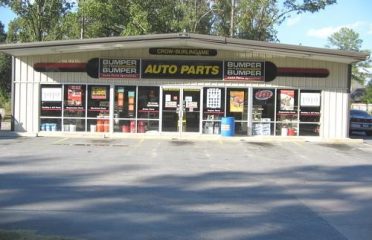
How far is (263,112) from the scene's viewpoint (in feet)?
84.5

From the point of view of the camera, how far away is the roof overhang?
23.5m

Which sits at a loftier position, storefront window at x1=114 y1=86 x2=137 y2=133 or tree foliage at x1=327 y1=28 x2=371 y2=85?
tree foliage at x1=327 y1=28 x2=371 y2=85

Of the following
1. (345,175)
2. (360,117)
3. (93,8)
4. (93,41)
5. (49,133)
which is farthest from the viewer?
(93,8)

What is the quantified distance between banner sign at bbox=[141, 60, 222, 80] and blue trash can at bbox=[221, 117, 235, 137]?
199cm

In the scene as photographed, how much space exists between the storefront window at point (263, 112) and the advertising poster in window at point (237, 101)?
22.6 inches

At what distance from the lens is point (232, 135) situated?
82.7 feet

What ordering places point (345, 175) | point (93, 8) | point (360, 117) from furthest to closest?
point (93, 8), point (360, 117), point (345, 175)

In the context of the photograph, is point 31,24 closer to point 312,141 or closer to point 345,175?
point 312,141

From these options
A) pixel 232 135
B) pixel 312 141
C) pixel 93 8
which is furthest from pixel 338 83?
pixel 93 8

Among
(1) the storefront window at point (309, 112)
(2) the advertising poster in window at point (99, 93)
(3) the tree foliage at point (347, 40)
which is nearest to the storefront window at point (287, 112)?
(1) the storefront window at point (309, 112)

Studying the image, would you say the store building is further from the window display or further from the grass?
the grass

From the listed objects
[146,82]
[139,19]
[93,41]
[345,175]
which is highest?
[139,19]

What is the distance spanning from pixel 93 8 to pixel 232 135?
18207 millimetres

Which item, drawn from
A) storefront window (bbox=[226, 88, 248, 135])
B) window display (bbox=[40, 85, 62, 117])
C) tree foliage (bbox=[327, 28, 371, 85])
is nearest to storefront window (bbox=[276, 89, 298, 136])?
storefront window (bbox=[226, 88, 248, 135])
